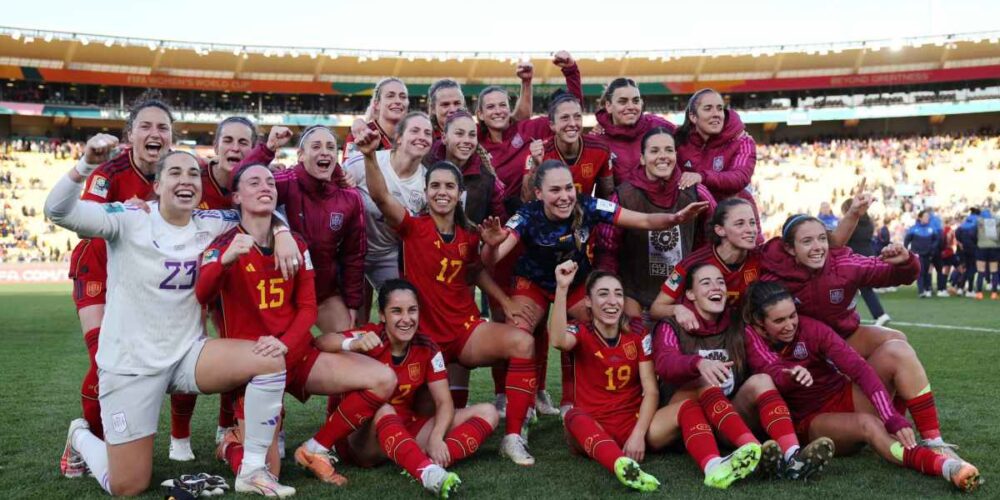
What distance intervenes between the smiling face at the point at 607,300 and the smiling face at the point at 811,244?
0.98 metres

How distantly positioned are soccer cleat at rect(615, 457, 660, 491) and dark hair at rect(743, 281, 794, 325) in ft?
3.58

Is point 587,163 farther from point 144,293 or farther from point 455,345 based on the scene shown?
point 144,293

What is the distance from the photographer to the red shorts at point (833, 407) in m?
4.21

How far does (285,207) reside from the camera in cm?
474

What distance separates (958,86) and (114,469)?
1748 inches

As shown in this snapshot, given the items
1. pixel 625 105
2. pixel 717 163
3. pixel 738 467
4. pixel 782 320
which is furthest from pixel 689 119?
pixel 738 467

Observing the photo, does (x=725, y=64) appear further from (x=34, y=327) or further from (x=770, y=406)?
(x=770, y=406)

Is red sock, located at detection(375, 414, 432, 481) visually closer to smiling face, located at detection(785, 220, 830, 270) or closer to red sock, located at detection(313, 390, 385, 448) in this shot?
red sock, located at detection(313, 390, 385, 448)

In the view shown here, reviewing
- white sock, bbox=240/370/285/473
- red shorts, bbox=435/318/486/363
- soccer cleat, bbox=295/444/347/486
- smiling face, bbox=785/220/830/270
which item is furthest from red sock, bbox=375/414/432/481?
smiling face, bbox=785/220/830/270

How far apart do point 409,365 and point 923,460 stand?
2.46m

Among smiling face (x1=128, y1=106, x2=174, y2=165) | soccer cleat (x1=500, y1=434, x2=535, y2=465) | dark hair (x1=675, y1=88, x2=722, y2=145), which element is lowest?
soccer cleat (x1=500, y1=434, x2=535, y2=465)

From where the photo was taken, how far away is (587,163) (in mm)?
5273

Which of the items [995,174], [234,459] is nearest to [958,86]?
[995,174]

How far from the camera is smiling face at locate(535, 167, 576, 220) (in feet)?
15.1
